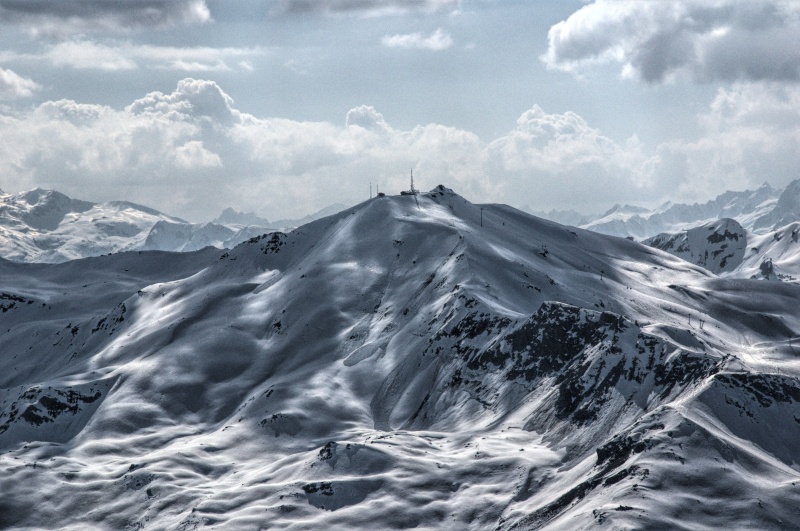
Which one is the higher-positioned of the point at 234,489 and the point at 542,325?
the point at 542,325

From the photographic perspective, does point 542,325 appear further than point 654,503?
Yes

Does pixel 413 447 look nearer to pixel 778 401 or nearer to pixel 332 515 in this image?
pixel 332 515

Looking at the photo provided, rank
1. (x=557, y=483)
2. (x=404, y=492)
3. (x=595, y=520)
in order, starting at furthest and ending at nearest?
(x=404, y=492), (x=557, y=483), (x=595, y=520)

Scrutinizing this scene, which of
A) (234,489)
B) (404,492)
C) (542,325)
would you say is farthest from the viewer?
(542,325)

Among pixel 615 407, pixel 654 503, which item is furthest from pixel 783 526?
pixel 615 407

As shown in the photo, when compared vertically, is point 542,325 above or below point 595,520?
above

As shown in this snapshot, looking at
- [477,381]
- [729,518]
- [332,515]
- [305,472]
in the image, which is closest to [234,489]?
[305,472]

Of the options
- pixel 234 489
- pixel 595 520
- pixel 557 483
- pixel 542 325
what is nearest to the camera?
pixel 595 520

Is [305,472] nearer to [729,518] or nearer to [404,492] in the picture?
[404,492]

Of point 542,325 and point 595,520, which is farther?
point 542,325
